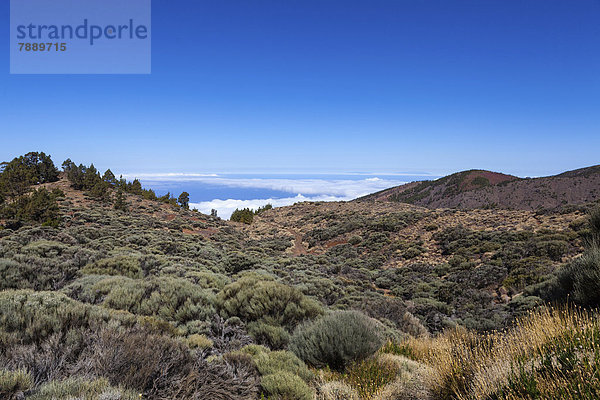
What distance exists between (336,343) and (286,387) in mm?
1337

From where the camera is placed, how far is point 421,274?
16.3m

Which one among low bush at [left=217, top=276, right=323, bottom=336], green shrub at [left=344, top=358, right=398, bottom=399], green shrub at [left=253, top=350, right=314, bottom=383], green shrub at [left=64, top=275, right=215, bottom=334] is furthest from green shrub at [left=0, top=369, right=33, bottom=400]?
low bush at [left=217, top=276, right=323, bottom=336]

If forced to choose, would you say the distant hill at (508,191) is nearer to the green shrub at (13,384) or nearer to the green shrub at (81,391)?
the green shrub at (81,391)

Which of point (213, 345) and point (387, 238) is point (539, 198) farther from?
point (213, 345)

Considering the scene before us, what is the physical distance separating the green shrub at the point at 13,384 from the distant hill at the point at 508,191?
142 feet

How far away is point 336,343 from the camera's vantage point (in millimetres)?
4531

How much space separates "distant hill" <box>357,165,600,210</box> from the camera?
52.7 metres

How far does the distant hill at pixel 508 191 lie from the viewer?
5266 cm

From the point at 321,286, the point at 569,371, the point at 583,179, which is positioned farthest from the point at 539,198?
the point at 569,371

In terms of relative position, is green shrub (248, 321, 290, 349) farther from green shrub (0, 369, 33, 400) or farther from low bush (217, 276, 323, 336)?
green shrub (0, 369, 33, 400)

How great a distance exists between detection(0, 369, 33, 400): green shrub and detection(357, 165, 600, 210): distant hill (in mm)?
43162

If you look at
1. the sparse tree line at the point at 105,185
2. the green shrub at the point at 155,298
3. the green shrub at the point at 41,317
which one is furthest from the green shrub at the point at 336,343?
the sparse tree line at the point at 105,185

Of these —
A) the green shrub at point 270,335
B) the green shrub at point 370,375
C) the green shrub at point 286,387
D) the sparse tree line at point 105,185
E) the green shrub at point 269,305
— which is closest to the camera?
the green shrub at point 286,387

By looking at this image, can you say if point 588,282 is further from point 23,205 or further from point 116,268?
point 23,205
